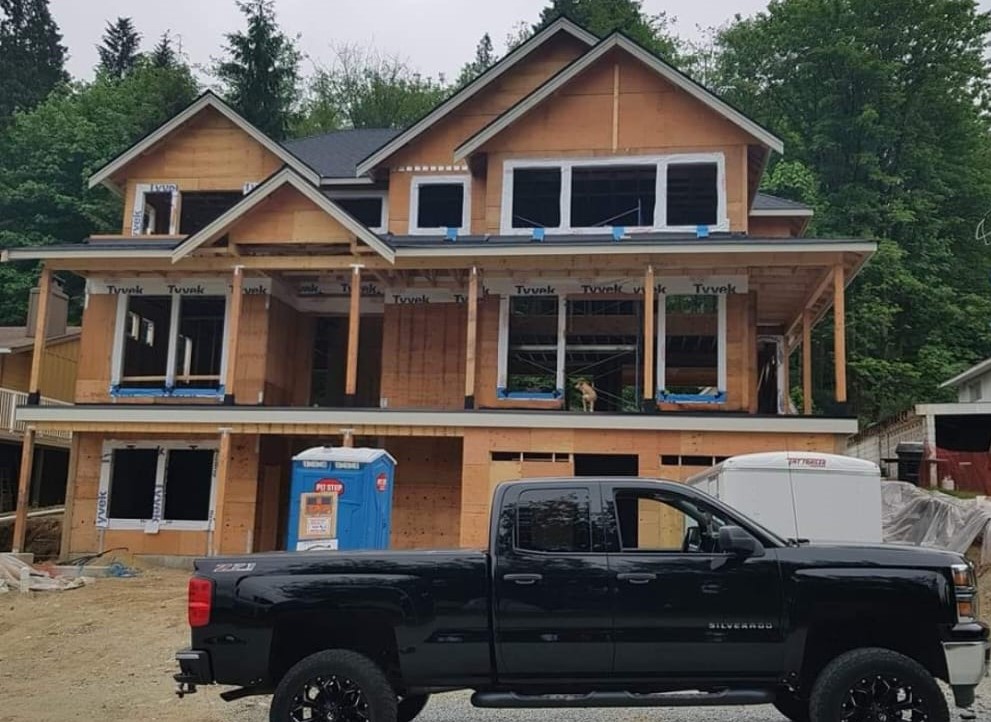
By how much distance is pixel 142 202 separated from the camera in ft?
72.0

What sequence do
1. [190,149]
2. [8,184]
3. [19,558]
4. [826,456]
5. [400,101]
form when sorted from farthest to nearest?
[400,101]
[8,184]
[190,149]
[19,558]
[826,456]

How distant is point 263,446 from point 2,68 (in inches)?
1715

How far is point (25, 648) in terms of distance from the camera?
457 inches

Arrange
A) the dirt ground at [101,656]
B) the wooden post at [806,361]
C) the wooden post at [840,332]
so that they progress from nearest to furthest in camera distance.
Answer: the dirt ground at [101,656], the wooden post at [840,332], the wooden post at [806,361]

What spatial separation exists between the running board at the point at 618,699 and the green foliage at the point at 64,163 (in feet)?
114

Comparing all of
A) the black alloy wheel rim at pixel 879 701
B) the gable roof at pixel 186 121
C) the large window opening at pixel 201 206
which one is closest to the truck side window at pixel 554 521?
the black alloy wheel rim at pixel 879 701

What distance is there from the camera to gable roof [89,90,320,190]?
21.2 metres

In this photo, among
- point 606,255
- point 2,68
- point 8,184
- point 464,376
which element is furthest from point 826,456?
point 2,68

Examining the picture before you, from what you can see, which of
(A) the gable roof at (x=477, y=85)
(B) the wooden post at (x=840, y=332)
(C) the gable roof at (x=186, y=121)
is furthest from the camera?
(C) the gable roof at (x=186, y=121)

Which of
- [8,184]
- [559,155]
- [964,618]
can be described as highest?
[8,184]

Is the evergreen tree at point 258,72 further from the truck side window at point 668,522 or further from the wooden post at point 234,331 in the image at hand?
the truck side window at point 668,522

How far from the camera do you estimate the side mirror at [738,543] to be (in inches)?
245

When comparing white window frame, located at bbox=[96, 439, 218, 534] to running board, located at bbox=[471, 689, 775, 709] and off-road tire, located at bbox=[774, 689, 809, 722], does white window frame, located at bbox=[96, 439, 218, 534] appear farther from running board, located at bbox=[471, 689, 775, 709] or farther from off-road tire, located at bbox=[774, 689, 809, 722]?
off-road tire, located at bbox=[774, 689, 809, 722]

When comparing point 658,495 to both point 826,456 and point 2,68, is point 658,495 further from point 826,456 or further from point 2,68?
point 2,68
